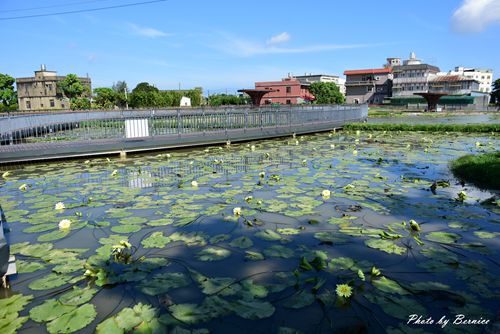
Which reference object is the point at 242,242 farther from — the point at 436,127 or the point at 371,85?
the point at 371,85

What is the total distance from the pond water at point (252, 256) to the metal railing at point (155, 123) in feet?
13.2

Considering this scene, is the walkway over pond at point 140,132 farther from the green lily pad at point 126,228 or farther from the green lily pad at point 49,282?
the green lily pad at point 49,282

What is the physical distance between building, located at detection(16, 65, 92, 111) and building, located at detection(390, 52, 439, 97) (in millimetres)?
61421

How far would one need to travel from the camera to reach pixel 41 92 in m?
65.2

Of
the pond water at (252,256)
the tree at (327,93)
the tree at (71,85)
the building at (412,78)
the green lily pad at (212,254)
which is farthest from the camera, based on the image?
the tree at (327,93)

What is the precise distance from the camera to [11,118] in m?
9.28

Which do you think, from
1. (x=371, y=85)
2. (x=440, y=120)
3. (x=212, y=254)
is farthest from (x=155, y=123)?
(x=371, y=85)

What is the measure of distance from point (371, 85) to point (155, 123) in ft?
209

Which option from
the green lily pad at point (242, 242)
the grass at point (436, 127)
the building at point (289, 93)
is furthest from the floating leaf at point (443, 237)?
the building at point (289, 93)

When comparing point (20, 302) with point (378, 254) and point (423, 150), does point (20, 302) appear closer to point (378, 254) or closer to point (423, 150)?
point (378, 254)

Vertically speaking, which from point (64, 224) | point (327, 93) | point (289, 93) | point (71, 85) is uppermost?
point (71, 85)

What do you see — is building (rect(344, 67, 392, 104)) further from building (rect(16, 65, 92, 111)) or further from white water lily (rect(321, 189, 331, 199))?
white water lily (rect(321, 189, 331, 199))

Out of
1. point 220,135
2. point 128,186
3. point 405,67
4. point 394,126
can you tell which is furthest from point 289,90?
point 128,186

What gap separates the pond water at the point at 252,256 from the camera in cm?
226
